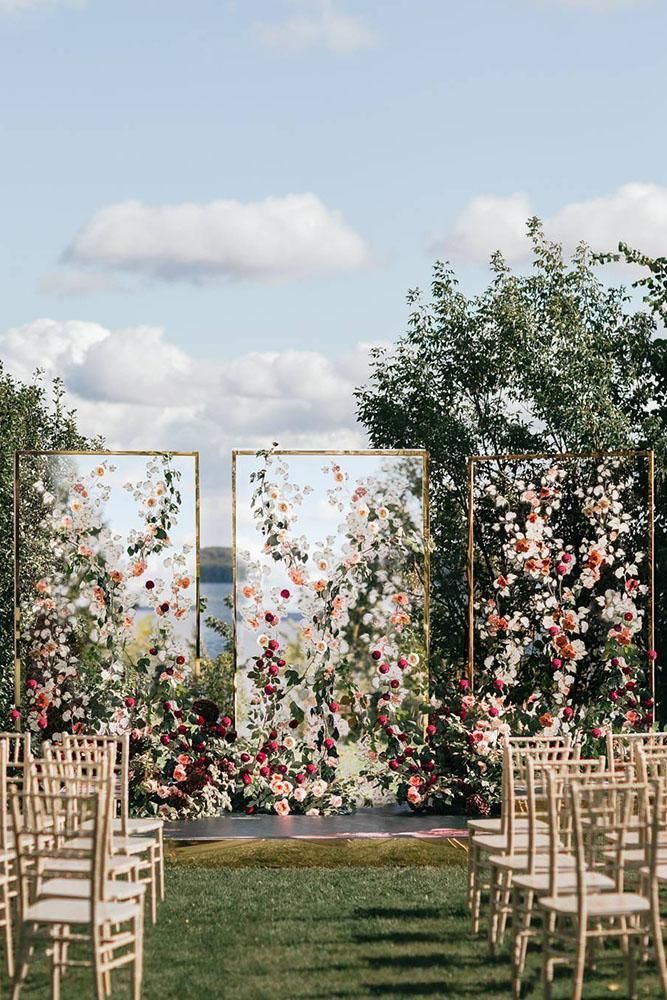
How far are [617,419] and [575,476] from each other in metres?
3.90

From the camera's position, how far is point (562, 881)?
6.36m

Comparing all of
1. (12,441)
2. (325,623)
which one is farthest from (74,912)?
(12,441)

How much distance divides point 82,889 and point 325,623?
5.21 m

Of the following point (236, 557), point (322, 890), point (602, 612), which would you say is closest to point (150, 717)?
point (236, 557)

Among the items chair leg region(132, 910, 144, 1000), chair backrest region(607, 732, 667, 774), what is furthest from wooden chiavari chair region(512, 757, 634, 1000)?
chair leg region(132, 910, 144, 1000)

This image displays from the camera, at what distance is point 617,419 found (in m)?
15.3

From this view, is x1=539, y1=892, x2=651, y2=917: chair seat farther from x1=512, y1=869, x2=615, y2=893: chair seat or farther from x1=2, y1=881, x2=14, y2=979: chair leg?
x1=2, y1=881, x2=14, y2=979: chair leg

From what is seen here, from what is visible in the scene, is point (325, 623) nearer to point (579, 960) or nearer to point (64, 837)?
point (64, 837)

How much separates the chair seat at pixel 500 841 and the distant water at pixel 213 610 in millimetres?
4049

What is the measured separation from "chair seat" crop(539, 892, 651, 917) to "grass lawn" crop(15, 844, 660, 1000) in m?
0.59

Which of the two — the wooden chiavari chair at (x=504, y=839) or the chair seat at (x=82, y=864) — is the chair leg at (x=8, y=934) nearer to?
the chair seat at (x=82, y=864)

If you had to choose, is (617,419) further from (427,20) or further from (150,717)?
(150,717)

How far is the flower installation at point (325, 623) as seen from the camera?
1115cm

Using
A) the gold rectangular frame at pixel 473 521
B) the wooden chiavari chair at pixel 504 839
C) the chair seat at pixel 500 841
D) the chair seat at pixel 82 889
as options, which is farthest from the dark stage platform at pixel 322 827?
the chair seat at pixel 82 889
